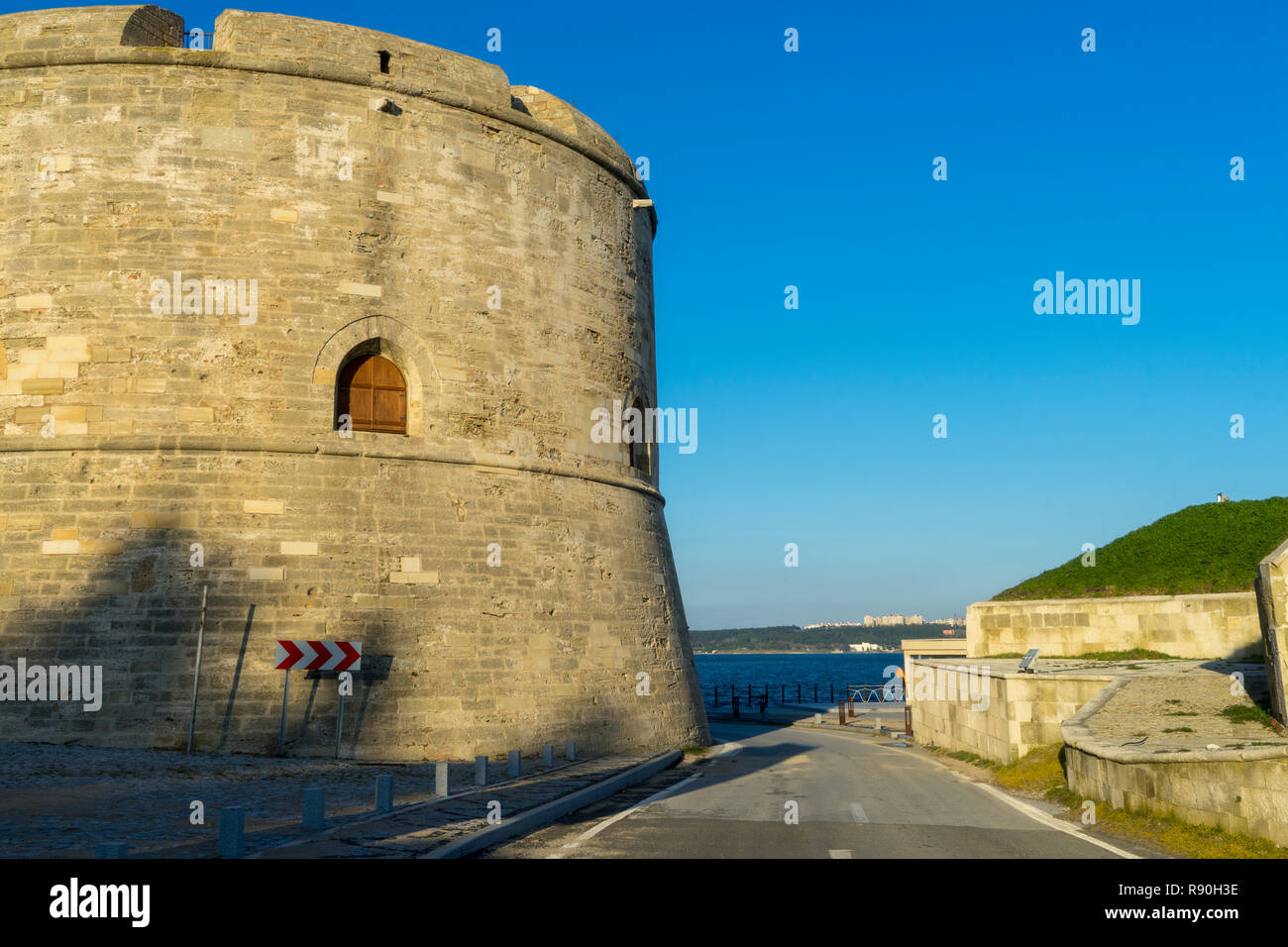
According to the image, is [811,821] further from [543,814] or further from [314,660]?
[314,660]

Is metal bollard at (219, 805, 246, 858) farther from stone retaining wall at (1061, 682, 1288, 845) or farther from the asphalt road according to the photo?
stone retaining wall at (1061, 682, 1288, 845)

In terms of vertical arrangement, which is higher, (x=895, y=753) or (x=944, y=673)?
(x=944, y=673)

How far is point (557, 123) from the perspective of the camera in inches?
711

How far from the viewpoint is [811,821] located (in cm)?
952

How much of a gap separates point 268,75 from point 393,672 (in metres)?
9.02

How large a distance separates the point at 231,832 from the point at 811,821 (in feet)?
17.9

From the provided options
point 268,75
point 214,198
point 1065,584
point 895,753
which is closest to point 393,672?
point 214,198

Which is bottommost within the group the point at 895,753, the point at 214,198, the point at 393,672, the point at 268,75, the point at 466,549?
the point at 895,753

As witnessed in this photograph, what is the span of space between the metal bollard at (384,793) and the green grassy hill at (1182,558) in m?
17.4

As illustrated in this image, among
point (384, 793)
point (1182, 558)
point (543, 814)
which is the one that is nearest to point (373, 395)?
point (384, 793)
